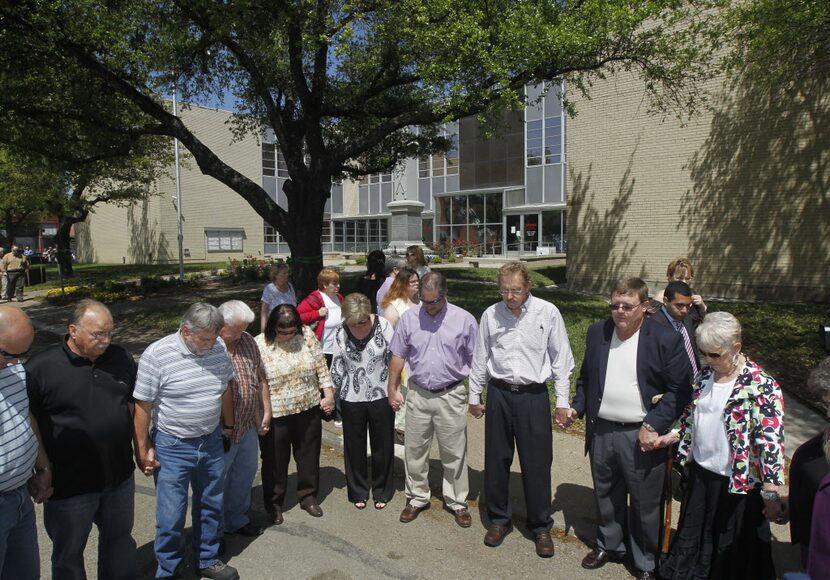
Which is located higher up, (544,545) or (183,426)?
(183,426)

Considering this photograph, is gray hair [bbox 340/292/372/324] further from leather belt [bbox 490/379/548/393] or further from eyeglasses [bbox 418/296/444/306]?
leather belt [bbox 490/379/548/393]

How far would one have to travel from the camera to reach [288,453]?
4469 mm

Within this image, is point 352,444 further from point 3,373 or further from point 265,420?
point 3,373

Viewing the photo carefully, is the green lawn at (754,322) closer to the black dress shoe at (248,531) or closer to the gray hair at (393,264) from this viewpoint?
the gray hair at (393,264)

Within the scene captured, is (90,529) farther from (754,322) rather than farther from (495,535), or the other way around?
(754,322)

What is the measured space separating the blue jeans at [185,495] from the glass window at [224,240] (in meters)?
36.7

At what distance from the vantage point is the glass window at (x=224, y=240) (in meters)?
38.0

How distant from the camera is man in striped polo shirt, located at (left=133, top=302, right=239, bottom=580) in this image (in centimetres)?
330

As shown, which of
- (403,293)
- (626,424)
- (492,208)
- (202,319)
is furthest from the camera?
(492,208)

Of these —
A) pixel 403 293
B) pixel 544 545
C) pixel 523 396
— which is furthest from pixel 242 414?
pixel 544 545

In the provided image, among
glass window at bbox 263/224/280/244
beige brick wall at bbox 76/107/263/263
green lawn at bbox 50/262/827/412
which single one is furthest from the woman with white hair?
glass window at bbox 263/224/280/244

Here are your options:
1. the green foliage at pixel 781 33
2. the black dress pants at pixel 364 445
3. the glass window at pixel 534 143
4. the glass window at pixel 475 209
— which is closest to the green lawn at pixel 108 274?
the glass window at pixel 475 209

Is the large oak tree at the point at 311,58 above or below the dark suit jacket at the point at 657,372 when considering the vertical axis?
above

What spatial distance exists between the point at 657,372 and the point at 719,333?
1.73 ft
